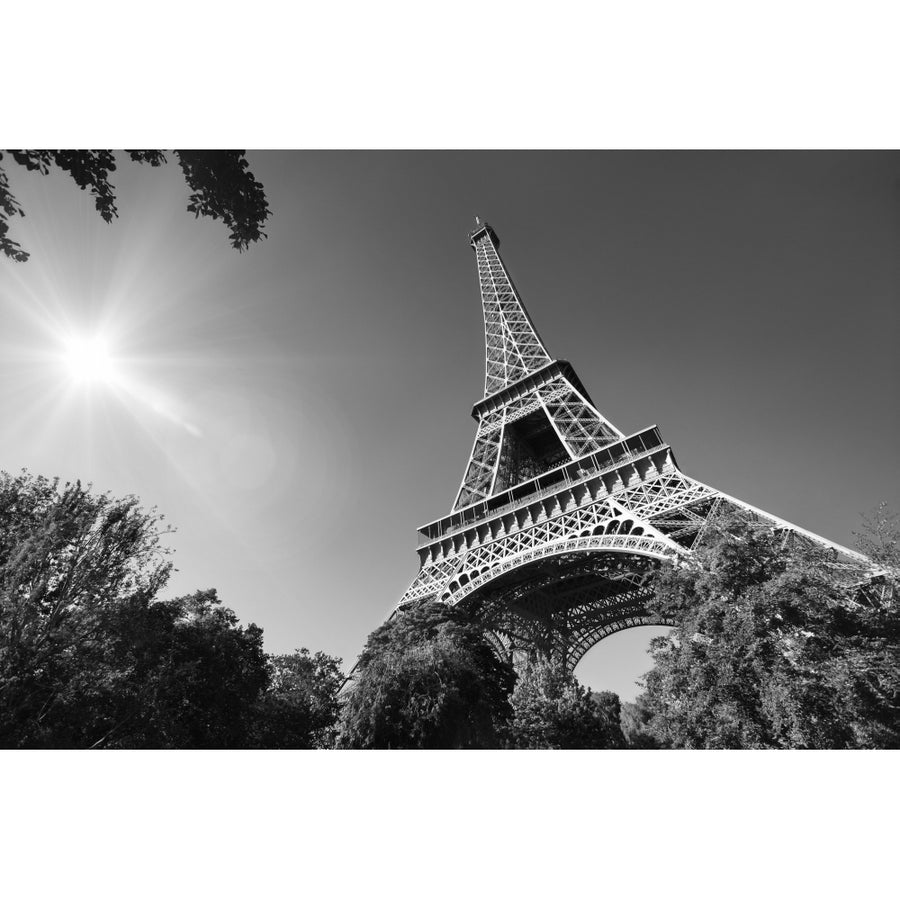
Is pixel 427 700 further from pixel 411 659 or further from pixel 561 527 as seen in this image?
pixel 561 527

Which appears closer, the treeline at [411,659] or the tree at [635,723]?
the treeline at [411,659]

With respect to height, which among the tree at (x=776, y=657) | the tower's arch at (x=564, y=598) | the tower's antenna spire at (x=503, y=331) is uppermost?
the tower's antenna spire at (x=503, y=331)

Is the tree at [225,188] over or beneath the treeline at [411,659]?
over

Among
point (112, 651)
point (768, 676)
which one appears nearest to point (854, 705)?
point (768, 676)

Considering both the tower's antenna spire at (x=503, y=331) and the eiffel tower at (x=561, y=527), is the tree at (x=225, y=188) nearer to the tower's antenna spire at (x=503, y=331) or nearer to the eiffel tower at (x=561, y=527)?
the eiffel tower at (x=561, y=527)

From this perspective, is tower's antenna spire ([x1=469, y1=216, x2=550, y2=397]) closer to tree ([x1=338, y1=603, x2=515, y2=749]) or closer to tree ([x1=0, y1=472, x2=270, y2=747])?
tree ([x1=338, y1=603, x2=515, y2=749])

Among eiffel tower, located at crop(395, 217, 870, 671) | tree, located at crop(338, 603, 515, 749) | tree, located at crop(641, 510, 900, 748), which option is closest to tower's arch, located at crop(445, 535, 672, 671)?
eiffel tower, located at crop(395, 217, 870, 671)

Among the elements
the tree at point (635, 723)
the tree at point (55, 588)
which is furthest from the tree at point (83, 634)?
the tree at point (635, 723)

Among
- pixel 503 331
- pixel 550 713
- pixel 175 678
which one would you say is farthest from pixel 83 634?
pixel 503 331
